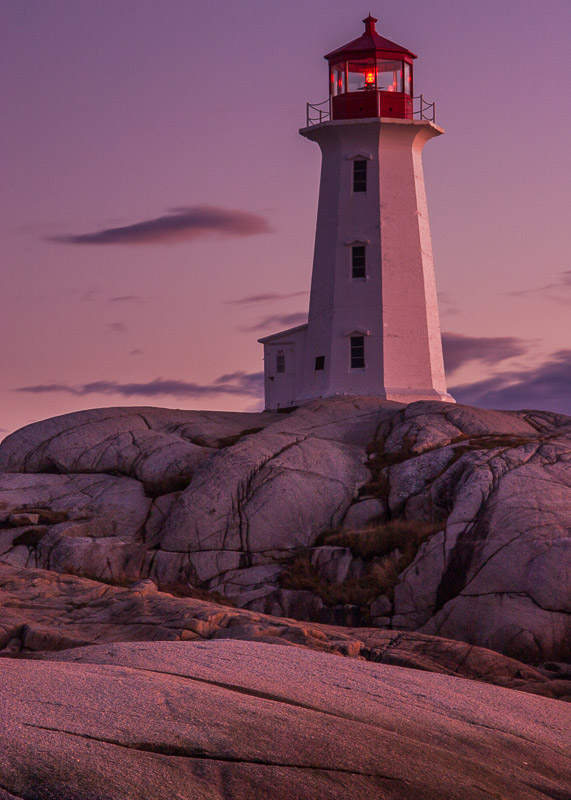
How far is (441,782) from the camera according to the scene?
7.96 metres

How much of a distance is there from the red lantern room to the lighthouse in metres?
0.04

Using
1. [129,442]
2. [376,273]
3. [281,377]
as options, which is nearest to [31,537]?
[129,442]

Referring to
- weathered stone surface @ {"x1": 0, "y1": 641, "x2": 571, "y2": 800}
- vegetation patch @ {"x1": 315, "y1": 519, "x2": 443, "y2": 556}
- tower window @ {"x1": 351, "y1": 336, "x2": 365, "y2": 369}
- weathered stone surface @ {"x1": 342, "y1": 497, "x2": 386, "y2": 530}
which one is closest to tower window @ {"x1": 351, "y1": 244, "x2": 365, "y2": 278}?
tower window @ {"x1": 351, "y1": 336, "x2": 365, "y2": 369}

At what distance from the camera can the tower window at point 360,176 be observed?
37344 millimetres

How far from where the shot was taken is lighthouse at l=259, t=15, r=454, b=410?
36.4 m

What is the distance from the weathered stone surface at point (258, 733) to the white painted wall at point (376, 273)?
81.3 feet

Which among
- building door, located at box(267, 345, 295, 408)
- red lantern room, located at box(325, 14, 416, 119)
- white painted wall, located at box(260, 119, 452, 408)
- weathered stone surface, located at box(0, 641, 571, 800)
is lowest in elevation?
weathered stone surface, located at box(0, 641, 571, 800)

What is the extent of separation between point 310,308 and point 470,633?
21.6 metres

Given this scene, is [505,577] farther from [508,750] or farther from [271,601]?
[508,750]

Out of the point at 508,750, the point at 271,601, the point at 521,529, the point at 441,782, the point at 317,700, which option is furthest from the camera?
the point at 271,601

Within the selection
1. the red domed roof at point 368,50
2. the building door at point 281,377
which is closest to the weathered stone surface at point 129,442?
the building door at point 281,377

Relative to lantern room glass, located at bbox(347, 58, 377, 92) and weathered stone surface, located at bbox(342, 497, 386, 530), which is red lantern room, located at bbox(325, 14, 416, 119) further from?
weathered stone surface, located at bbox(342, 497, 386, 530)

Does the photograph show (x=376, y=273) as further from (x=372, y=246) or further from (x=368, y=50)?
(x=368, y=50)

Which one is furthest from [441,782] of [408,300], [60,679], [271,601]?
[408,300]
